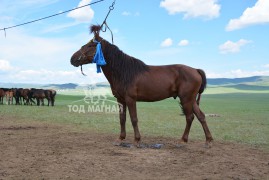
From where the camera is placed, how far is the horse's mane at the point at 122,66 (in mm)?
8648

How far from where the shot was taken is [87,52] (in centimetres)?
897

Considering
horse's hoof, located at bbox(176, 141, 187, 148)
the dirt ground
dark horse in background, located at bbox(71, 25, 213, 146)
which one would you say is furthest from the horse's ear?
horse's hoof, located at bbox(176, 141, 187, 148)

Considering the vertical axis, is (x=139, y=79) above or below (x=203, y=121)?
above

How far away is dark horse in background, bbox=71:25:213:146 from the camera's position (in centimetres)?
861

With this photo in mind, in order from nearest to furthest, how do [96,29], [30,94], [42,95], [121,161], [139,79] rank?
[121,161]
[139,79]
[96,29]
[42,95]
[30,94]

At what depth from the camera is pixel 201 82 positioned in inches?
354

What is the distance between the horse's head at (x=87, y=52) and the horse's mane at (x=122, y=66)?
293mm

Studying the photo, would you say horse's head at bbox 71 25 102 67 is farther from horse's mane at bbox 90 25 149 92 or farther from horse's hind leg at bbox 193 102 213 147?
horse's hind leg at bbox 193 102 213 147

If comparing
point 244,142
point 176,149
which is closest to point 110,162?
point 176,149

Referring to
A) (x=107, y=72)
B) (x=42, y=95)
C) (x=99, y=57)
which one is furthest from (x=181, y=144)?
(x=42, y=95)

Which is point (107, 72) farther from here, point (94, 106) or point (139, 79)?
point (94, 106)

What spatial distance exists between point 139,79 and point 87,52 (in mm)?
1599

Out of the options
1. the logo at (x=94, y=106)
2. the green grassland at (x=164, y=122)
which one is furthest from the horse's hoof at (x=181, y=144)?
the logo at (x=94, y=106)

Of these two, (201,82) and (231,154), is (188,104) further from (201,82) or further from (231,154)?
(231,154)
